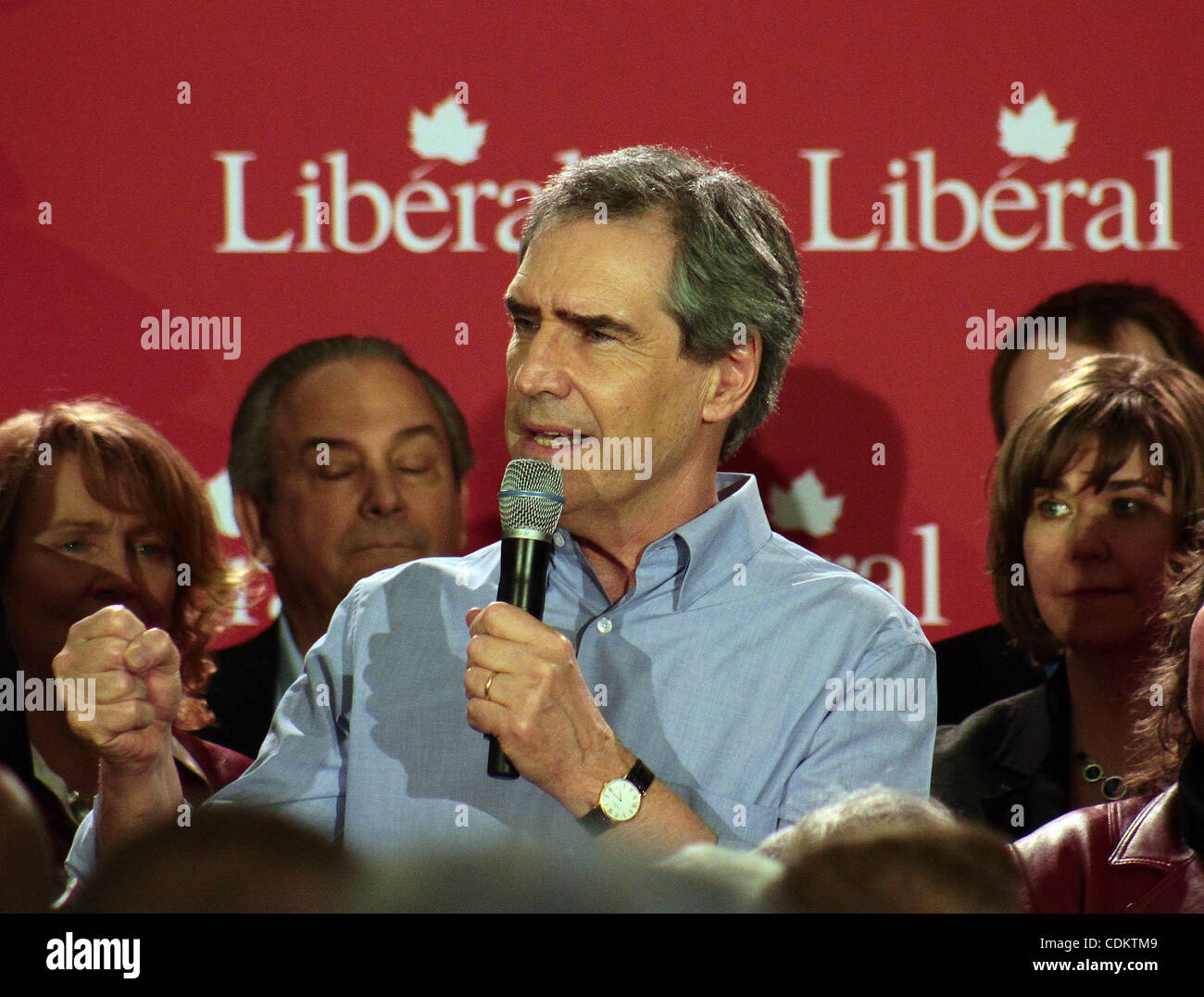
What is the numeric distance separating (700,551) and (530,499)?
41 centimetres

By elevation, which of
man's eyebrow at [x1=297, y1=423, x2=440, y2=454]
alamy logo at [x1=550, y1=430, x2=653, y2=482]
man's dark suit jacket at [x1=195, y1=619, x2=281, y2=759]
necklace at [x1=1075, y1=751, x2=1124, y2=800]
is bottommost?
necklace at [x1=1075, y1=751, x2=1124, y2=800]

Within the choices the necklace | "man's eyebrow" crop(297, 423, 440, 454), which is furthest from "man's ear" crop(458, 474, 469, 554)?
the necklace

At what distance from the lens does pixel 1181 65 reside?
2.99 meters

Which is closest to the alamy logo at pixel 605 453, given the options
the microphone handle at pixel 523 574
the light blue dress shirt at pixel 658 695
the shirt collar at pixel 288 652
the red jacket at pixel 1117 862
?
the light blue dress shirt at pixel 658 695

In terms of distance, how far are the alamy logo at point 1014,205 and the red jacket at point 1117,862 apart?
138cm

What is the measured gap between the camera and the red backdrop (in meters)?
3.00

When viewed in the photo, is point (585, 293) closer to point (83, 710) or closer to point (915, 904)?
point (83, 710)

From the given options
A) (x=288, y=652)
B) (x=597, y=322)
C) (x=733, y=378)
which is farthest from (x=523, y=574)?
(x=288, y=652)

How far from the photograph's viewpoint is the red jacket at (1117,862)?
1.84 m

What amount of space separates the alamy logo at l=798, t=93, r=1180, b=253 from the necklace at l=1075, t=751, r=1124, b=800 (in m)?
1.03

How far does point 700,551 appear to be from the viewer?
6.66 feet

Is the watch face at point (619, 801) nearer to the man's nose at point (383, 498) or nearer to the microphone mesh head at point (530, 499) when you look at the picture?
the microphone mesh head at point (530, 499)

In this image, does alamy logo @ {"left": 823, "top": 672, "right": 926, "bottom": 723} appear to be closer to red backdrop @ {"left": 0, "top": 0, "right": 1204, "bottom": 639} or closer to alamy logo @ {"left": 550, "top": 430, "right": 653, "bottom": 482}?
alamy logo @ {"left": 550, "top": 430, "right": 653, "bottom": 482}
